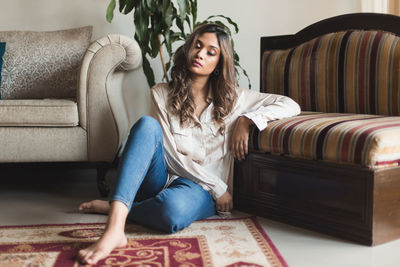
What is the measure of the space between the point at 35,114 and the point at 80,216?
0.62m

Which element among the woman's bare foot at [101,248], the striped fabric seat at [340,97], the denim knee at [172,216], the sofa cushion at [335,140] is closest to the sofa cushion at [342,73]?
the striped fabric seat at [340,97]

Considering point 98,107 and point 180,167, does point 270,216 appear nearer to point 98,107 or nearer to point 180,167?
point 180,167

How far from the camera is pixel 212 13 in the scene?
3.32 metres

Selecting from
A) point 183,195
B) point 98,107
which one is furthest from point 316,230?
point 98,107

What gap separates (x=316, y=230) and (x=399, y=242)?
0.95ft

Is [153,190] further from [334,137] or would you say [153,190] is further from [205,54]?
[334,137]

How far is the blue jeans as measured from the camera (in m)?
1.60

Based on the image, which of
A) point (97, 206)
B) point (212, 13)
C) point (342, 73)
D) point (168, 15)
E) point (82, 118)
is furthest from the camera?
point (212, 13)

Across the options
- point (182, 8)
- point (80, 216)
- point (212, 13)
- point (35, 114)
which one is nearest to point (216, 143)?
point (80, 216)

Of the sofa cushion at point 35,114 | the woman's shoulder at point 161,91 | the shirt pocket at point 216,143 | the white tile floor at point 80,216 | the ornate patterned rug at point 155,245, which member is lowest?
the white tile floor at point 80,216

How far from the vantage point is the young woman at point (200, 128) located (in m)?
1.85

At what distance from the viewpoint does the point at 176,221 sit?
172 centimetres

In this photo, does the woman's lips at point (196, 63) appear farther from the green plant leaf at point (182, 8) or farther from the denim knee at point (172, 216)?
the green plant leaf at point (182, 8)

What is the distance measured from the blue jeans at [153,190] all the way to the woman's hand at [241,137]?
23 centimetres
